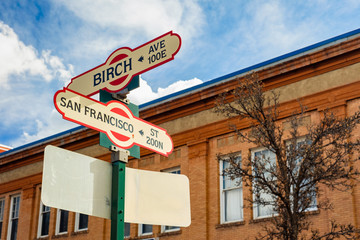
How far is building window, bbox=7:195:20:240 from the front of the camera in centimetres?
2636

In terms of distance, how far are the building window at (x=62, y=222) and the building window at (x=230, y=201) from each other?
854 cm

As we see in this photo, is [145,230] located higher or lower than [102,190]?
higher

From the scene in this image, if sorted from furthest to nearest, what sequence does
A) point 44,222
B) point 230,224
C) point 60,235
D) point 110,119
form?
1. point 44,222
2. point 60,235
3. point 230,224
4. point 110,119

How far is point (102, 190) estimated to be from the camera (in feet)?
14.8

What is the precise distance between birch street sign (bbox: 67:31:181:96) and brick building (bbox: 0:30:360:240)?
38.3 ft

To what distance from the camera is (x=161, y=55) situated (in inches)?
220

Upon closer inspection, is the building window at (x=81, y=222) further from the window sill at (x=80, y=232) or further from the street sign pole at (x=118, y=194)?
the street sign pole at (x=118, y=194)

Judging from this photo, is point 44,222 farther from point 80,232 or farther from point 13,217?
point 80,232

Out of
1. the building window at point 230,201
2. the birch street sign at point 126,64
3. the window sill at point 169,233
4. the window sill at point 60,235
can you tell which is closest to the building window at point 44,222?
the window sill at point 60,235

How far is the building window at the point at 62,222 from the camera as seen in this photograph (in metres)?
24.1

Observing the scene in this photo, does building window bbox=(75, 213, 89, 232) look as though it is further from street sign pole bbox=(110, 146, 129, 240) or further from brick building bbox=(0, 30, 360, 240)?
street sign pole bbox=(110, 146, 129, 240)

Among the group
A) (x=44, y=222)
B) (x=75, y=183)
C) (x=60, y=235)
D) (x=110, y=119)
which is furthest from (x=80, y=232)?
(x=75, y=183)

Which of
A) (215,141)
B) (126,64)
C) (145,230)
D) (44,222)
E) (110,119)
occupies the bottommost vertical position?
(110,119)

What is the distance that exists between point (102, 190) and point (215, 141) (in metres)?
15.4
